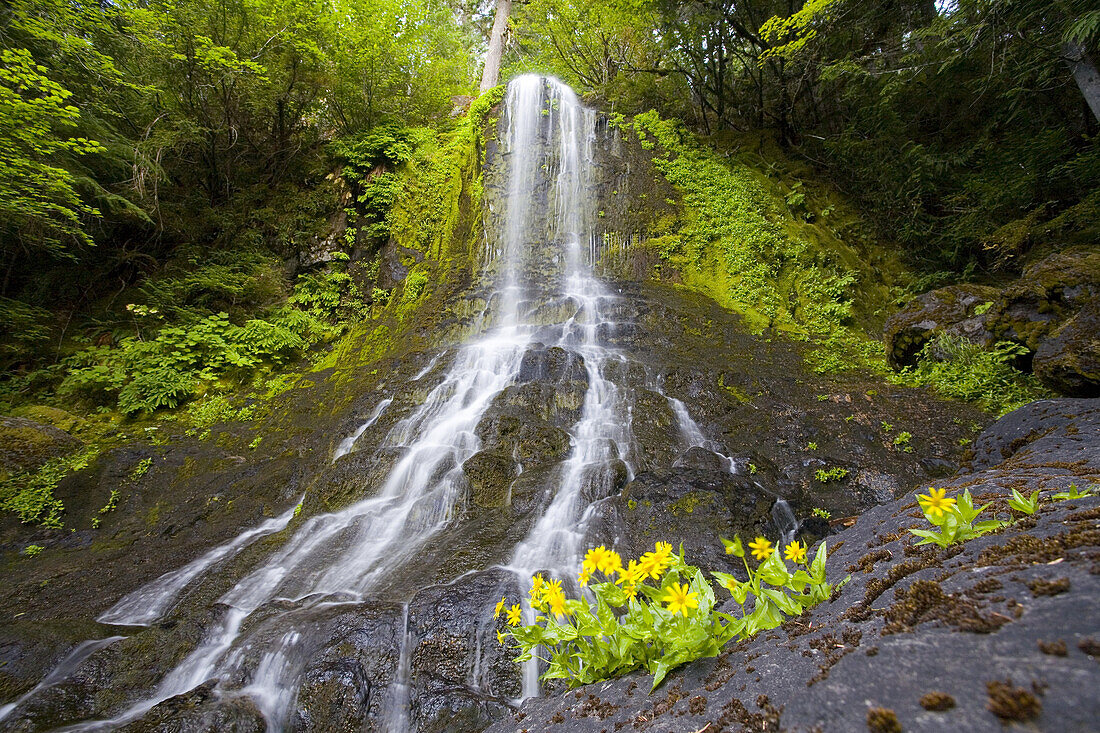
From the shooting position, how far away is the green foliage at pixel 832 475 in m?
5.41

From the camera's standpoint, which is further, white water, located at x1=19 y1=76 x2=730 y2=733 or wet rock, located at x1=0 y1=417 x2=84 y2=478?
wet rock, located at x1=0 y1=417 x2=84 y2=478

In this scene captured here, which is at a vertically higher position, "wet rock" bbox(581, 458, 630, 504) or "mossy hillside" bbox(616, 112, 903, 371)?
"mossy hillside" bbox(616, 112, 903, 371)

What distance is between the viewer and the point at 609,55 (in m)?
16.4

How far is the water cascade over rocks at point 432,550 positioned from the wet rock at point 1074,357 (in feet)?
11.4

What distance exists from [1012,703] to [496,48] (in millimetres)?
22260

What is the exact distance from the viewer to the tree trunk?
233 inches

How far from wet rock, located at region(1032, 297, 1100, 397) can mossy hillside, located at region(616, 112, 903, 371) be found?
9.40 ft

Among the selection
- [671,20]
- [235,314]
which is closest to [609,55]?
[671,20]

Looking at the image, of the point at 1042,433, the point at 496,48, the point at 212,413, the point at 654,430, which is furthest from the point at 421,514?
the point at 496,48

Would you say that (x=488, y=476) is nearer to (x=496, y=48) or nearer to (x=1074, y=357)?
(x=1074, y=357)

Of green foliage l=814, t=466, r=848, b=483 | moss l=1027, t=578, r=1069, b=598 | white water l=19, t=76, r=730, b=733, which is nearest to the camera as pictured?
moss l=1027, t=578, r=1069, b=598

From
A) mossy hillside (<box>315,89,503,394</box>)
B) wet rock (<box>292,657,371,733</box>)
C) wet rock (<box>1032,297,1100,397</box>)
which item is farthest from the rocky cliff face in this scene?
wet rock (<box>1032,297,1100,397</box>)

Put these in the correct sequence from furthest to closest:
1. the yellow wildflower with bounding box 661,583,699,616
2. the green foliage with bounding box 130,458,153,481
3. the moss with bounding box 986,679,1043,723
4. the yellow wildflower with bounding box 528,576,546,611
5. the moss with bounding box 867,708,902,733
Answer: the green foliage with bounding box 130,458,153,481 → the yellow wildflower with bounding box 528,576,546,611 → the yellow wildflower with bounding box 661,583,699,616 → the moss with bounding box 867,708,902,733 → the moss with bounding box 986,679,1043,723

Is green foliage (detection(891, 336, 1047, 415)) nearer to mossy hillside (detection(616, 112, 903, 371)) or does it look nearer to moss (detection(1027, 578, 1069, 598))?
mossy hillside (detection(616, 112, 903, 371))
